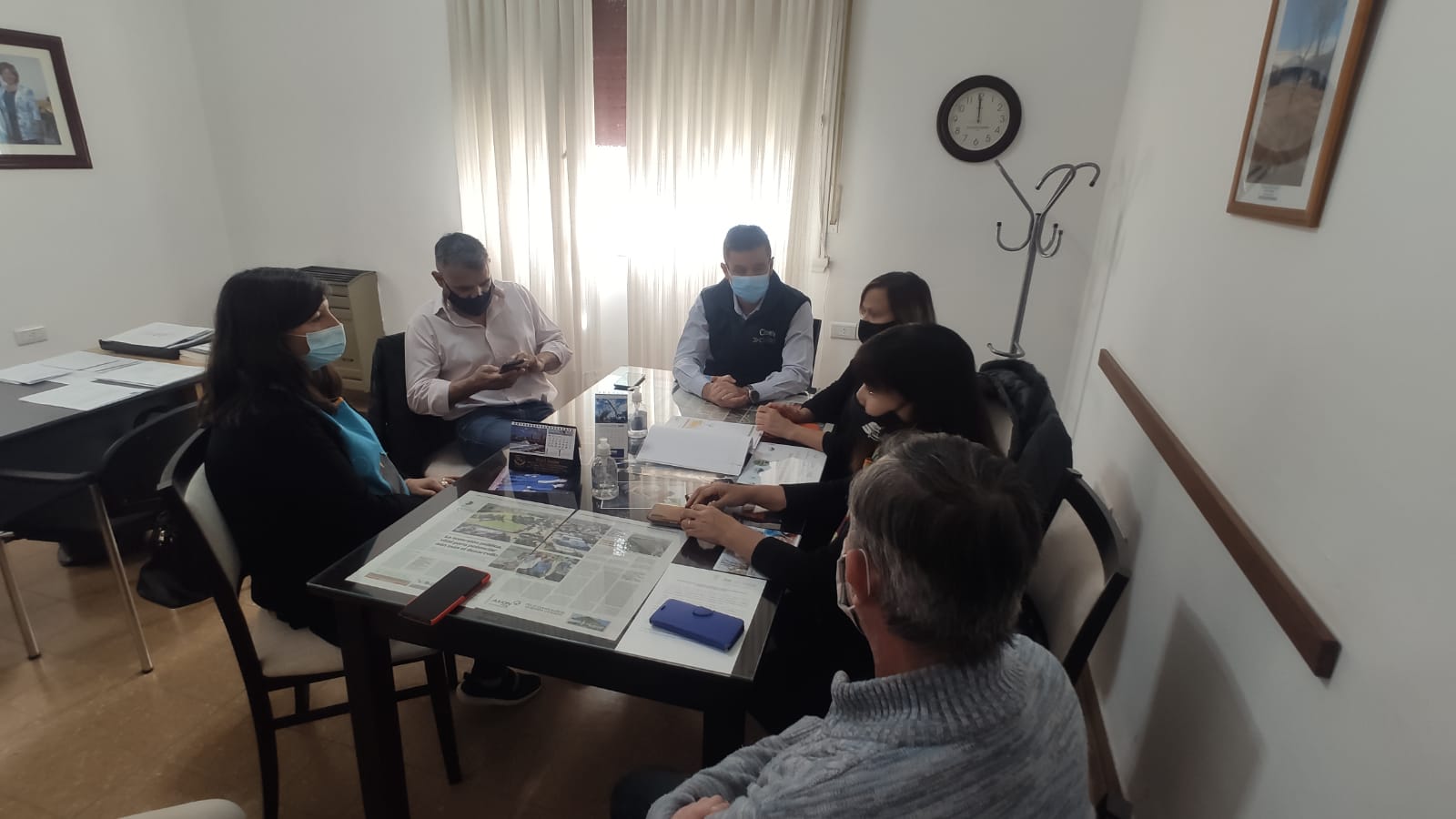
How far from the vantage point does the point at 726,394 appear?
2.18 m

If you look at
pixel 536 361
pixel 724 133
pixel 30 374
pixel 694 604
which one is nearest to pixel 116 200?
pixel 30 374

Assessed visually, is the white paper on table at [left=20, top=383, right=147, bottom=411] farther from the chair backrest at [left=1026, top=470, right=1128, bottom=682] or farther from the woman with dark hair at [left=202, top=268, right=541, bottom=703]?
the chair backrest at [left=1026, top=470, right=1128, bottom=682]

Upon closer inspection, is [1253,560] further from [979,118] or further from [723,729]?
[979,118]

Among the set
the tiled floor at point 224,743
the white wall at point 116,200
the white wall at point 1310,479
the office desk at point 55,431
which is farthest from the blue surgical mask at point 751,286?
the white wall at point 116,200

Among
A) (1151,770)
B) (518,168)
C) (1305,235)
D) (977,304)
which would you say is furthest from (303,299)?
(977,304)

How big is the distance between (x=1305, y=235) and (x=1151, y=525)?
739 millimetres

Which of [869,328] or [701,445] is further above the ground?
[869,328]

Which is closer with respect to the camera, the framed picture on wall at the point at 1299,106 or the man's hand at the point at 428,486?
the framed picture on wall at the point at 1299,106

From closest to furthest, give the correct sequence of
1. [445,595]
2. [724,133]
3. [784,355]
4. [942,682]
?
[942,682] < [445,595] < [784,355] < [724,133]

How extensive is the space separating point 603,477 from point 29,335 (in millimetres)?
3837

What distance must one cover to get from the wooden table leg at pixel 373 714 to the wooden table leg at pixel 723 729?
2.10 feet

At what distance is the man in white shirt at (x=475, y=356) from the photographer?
2.33 metres

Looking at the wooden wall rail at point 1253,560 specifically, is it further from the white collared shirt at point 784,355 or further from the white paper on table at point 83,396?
the white paper on table at point 83,396

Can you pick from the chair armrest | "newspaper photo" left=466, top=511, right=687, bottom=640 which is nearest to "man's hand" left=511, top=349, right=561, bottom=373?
"newspaper photo" left=466, top=511, right=687, bottom=640
